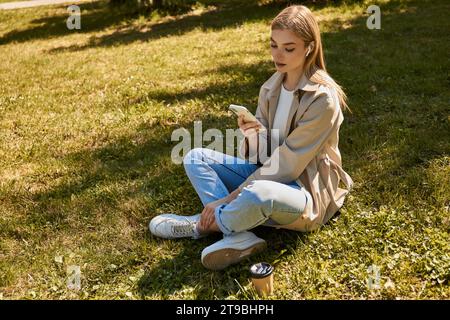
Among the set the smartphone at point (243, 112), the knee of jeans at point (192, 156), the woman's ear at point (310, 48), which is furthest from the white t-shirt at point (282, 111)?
the knee of jeans at point (192, 156)

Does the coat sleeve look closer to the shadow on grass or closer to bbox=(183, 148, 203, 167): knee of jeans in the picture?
bbox=(183, 148, 203, 167): knee of jeans

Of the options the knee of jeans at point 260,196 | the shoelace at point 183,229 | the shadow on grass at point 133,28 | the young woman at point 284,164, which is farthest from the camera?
the shadow on grass at point 133,28

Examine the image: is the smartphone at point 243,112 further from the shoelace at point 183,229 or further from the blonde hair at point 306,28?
the shoelace at point 183,229

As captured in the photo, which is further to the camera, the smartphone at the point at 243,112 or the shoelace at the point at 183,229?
the shoelace at the point at 183,229

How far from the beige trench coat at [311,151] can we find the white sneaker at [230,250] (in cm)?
25

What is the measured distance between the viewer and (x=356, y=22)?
10.3m

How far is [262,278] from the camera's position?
3053mm

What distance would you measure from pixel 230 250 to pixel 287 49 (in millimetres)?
1348

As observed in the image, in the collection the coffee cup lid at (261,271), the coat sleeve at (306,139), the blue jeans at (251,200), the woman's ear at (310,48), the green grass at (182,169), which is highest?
the woman's ear at (310,48)

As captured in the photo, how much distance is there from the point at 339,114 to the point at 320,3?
10055 millimetres

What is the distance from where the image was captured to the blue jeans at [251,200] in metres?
3.19
